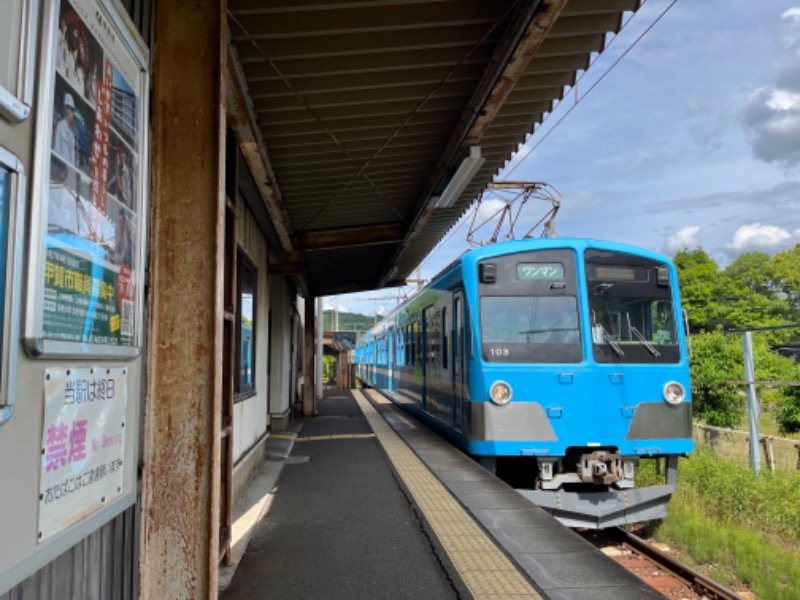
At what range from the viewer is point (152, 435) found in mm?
2730

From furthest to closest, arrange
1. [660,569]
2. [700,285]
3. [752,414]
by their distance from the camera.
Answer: [700,285], [752,414], [660,569]

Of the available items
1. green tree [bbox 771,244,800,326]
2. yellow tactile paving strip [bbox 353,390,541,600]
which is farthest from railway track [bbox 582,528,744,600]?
green tree [bbox 771,244,800,326]

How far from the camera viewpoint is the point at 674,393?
647 centimetres

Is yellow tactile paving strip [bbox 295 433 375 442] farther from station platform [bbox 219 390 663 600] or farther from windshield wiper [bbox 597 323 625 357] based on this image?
windshield wiper [bbox 597 323 625 357]

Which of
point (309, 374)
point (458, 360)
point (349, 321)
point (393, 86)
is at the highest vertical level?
point (349, 321)

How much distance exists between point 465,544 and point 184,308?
9.13 feet

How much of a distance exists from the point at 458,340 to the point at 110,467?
17.8ft

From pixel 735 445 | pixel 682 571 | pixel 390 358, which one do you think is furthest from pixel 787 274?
pixel 682 571

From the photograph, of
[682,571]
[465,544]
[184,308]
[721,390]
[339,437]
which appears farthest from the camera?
[721,390]

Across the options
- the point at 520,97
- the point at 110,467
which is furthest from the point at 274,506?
the point at 520,97

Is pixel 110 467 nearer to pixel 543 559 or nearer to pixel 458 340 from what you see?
pixel 543 559

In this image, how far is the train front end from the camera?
20.7 ft

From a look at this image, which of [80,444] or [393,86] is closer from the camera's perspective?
[80,444]

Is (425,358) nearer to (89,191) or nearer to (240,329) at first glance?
(240,329)
